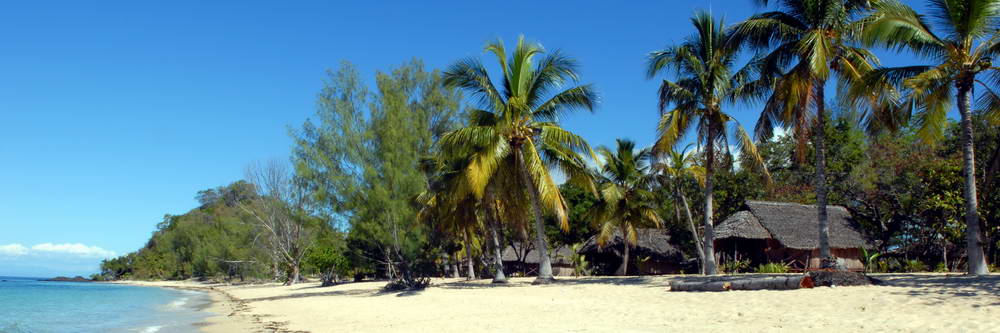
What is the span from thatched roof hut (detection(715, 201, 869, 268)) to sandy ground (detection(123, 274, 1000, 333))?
39.2 ft

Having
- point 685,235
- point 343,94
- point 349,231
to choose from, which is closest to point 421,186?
point 349,231

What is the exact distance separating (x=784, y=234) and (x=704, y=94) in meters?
9.77

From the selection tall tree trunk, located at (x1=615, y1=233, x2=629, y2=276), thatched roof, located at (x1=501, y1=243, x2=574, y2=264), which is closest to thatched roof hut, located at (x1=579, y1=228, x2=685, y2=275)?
tall tree trunk, located at (x1=615, y1=233, x2=629, y2=276)

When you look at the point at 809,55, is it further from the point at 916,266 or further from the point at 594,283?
the point at 916,266

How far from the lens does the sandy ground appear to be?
27.1 feet

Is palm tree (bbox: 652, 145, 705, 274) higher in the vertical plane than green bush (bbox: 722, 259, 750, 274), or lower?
higher

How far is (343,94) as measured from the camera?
22578 mm

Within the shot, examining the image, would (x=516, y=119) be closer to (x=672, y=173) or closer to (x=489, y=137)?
(x=489, y=137)

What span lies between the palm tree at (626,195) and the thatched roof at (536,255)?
6.66 metres

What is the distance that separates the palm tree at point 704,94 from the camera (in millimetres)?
17906

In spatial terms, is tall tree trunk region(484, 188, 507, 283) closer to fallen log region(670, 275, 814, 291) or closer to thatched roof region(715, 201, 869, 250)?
fallen log region(670, 275, 814, 291)

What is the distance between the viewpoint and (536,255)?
120 feet

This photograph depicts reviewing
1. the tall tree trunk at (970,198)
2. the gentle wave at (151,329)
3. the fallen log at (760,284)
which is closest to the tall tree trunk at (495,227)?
the fallen log at (760,284)

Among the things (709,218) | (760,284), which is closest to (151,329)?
(760,284)
